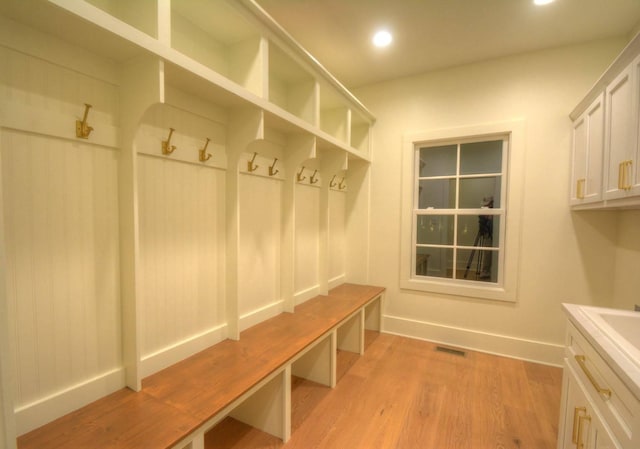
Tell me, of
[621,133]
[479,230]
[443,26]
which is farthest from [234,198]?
[479,230]

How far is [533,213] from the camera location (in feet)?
8.47

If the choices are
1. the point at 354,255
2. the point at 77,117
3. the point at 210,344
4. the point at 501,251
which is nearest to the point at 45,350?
the point at 210,344

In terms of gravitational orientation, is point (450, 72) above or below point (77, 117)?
above

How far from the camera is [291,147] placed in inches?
88.5

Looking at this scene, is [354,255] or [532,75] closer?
[532,75]

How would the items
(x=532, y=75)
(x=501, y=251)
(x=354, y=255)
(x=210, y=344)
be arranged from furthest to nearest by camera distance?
(x=354, y=255) → (x=501, y=251) → (x=532, y=75) → (x=210, y=344)

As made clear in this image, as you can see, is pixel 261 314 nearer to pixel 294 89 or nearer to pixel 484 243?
pixel 294 89

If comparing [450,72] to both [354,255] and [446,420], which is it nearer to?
[354,255]

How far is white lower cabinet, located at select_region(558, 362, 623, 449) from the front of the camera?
998mm

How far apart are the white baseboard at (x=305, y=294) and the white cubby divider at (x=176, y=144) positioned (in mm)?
61

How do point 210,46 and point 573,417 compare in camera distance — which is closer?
point 573,417

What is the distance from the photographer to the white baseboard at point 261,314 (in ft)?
6.43

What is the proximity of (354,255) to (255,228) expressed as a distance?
1582mm

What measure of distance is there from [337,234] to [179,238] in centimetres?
195
